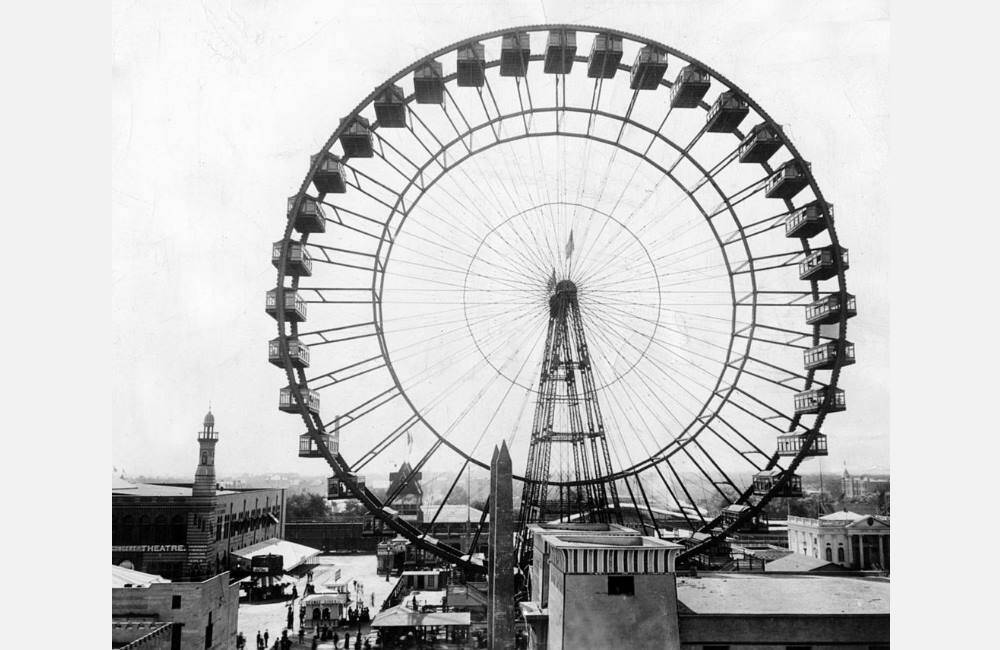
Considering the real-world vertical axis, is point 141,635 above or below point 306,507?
above

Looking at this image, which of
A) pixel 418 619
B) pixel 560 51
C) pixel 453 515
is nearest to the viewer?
pixel 560 51

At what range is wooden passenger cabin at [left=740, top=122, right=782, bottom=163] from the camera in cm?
2294

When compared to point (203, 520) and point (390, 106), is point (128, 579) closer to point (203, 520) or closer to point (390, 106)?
point (203, 520)

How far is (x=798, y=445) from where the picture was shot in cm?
2438

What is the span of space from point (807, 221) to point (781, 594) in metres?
11.3

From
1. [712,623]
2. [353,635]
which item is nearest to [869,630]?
[712,623]

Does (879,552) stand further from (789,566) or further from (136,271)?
(136,271)

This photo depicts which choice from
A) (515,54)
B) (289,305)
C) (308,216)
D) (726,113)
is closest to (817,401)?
(726,113)

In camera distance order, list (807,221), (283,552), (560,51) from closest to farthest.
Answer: (560,51)
(807,221)
(283,552)

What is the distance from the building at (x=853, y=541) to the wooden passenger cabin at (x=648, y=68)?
27411 millimetres

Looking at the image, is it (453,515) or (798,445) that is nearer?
(798,445)

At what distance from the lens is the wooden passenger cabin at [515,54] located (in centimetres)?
2089

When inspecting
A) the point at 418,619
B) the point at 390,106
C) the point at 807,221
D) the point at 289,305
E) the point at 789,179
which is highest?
the point at 390,106

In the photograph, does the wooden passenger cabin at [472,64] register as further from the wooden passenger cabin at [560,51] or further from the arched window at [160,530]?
the arched window at [160,530]
